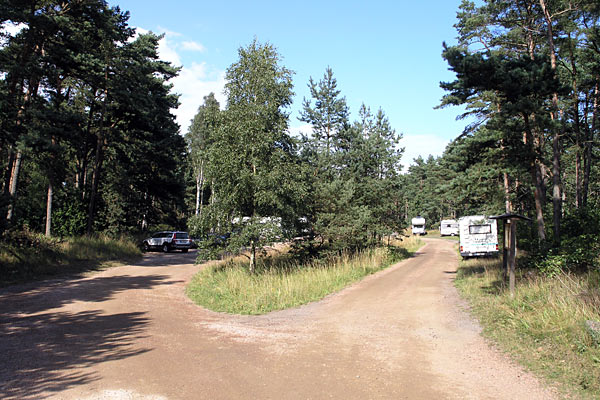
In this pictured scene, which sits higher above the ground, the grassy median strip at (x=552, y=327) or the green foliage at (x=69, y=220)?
the green foliage at (x=69, y=220)

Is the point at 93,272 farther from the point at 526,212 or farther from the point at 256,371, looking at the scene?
the point at 526,212

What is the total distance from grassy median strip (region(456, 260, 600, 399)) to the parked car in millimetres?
25294

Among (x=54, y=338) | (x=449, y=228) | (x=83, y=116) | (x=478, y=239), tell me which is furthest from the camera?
A: (x=449, y=228)

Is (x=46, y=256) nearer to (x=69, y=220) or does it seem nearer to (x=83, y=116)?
(x=83, y=116)

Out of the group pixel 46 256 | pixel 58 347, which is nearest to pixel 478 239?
pixel 58 347

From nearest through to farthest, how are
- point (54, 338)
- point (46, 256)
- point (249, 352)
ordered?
1. point (249, 352)
2. point (54, 338)
3. point (46, 256)

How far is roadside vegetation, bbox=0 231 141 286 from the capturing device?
14695mm

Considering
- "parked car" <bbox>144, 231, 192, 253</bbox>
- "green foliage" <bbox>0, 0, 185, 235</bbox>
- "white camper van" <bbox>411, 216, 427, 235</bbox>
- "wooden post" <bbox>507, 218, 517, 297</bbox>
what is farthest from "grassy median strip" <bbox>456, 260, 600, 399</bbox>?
"white camper van" <bbox>411, 216, 427, 235</bbox>

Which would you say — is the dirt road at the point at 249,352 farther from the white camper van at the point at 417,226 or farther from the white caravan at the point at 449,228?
the white camper van at the point at 417,226

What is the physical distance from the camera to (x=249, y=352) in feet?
21.1

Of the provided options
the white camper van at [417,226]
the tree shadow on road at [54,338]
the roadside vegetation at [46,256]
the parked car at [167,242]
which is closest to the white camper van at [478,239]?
the tree shadow on road at [54,338]

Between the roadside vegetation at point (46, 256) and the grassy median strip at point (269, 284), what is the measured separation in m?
6.22

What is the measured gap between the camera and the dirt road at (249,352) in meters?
4.82

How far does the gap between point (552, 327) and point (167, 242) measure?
2866cm
